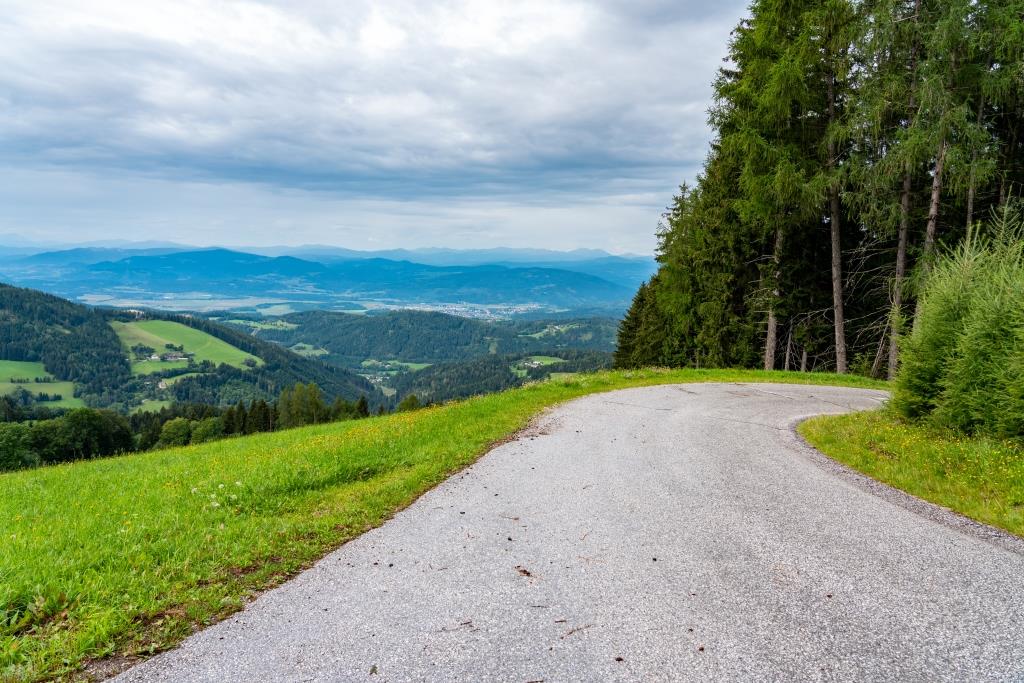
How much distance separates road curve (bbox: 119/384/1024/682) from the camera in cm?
400

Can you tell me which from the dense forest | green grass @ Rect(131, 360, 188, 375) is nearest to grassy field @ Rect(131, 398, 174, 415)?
green grass @ Rect(131, 360, 188, 375)

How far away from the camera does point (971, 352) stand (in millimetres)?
10570

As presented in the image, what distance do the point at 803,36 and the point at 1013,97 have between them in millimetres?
7476

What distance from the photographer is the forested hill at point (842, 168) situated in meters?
18.1

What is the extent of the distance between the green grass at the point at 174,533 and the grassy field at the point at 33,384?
16014 cm

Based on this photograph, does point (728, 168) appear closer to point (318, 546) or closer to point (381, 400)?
point (318, 546)

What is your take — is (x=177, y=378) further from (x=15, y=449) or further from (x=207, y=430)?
(x=15, y=449)

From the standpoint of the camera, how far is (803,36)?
21453 millimetres

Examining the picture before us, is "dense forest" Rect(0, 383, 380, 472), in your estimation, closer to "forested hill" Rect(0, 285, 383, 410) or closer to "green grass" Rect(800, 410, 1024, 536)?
"green grass" Rect(800, 410, 1024, 536)

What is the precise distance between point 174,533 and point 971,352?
1407 centimetres

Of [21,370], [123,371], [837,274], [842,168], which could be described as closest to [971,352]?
[842,168]

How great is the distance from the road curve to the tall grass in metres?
3.73

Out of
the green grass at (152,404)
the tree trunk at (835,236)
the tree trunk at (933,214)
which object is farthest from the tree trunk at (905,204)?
the green grass at (152,404)

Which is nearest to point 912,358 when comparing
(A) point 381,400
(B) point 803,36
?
(B) point 803,36
